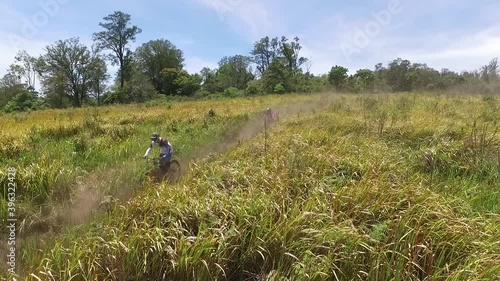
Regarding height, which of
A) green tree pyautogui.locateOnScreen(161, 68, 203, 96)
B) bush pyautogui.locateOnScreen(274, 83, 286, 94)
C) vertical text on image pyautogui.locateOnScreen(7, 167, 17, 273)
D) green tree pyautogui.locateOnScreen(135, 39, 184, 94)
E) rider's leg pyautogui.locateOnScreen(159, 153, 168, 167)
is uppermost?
green tree pyautogui.locateOnScreen(135, 39, 184, 94)

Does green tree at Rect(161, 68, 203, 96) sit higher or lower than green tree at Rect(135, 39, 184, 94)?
lower

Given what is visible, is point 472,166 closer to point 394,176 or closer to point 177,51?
point 394,176

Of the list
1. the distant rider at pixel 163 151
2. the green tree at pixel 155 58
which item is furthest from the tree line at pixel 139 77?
the distant rider at pixel 163 151

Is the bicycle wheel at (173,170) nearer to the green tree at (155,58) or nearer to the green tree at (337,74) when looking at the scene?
the green tree at (337,74)

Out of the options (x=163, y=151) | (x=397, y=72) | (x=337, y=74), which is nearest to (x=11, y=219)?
(x=163, y=151)

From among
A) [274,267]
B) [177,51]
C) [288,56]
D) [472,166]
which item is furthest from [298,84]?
[274,267]

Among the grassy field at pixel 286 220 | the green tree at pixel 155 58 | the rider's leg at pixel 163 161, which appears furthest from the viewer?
the green tree at pixel 155 58

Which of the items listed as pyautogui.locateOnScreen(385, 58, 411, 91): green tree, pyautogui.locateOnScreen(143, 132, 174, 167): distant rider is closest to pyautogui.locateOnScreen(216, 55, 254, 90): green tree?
pyautogui.locateOnScreen(385, 58, 411, 91): green tree

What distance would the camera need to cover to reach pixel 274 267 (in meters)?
2.90

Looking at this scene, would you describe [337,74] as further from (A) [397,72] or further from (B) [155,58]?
(B) [155,58]

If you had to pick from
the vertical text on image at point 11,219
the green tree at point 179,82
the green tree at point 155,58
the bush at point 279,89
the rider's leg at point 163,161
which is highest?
the green tree at point 155,58

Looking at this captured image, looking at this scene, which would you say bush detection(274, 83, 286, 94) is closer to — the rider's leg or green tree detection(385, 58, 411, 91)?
green tree detection(385, 58, 411, 91)

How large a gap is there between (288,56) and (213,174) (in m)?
Answer: 68.1

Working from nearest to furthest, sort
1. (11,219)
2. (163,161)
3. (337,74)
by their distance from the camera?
(11,219) → (163,161) → (337,74)
